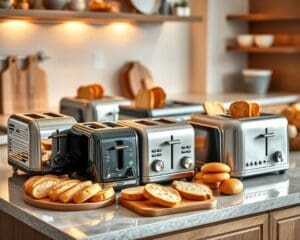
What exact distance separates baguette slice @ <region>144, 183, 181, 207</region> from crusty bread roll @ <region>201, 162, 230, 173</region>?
22 cm

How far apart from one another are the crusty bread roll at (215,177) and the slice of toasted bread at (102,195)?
37 cm

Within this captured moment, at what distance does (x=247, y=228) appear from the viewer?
7.38 ft

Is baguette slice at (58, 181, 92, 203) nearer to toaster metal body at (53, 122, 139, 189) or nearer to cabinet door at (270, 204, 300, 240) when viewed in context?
toaster metal body at (53, 122, 139, 189)

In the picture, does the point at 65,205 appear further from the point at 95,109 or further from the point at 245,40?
the point at 245,40

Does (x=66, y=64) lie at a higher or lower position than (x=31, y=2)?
lower

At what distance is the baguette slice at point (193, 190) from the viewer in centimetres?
216

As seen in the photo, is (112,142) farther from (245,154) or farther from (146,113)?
(146,113)

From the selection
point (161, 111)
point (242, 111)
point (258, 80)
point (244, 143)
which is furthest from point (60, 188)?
point (258, 80)

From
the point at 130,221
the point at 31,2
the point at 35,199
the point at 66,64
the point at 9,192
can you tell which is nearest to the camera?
the point at 130,221

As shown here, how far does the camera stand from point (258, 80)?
17.8ft

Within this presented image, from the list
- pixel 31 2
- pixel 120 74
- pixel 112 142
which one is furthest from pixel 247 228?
pixel 120 74

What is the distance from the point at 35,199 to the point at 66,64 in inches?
106

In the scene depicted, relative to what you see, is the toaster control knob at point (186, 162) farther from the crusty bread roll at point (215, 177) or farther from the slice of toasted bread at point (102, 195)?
the slice of toasted bread at point (102, 195)

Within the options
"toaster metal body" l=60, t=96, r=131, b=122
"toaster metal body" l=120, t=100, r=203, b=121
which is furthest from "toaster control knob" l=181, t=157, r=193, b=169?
"toaster metal body" l=60, t=96, r=131, b=122
